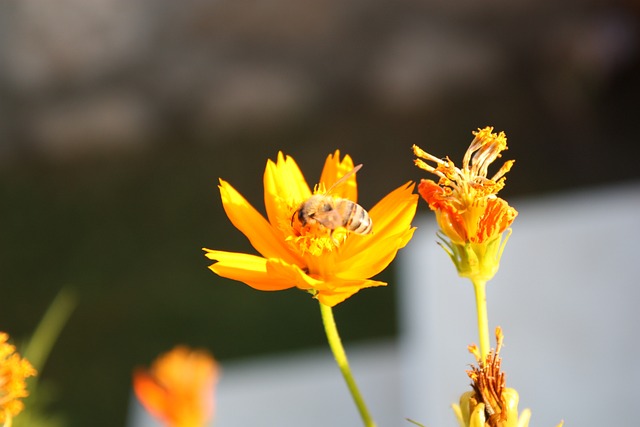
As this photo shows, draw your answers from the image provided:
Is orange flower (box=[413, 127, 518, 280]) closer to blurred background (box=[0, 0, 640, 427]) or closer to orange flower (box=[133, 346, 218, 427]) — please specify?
orange flower (box=[133, 346, 218, 427])

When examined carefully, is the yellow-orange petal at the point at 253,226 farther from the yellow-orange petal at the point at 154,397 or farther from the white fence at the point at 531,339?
the white fence at the point at 531,339

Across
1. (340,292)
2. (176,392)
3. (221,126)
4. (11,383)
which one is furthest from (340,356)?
(221,126)

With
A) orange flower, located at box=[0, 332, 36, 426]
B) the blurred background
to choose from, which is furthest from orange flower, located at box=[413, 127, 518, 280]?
the blurred background

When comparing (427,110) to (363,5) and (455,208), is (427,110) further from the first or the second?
(455,208)

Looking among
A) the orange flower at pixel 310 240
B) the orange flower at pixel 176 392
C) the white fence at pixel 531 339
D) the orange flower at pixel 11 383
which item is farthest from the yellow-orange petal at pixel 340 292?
the white fence at pixel 531 339

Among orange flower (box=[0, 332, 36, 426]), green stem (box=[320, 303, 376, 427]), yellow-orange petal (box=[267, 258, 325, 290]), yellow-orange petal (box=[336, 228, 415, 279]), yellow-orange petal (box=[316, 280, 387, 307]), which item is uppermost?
yellow-orange petal (box=[336, 228, 415, 279])

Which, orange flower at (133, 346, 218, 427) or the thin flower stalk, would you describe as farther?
orange flower at (133, 346, 218, 427)
